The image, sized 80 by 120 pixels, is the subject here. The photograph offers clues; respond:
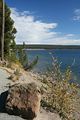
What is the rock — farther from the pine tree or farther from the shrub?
the pine tree

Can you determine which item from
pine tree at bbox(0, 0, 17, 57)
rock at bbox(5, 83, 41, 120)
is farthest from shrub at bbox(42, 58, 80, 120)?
pine tree at bbox(0, 0, 17, 57)

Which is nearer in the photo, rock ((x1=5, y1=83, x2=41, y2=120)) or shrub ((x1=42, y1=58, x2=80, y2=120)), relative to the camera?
rock ((x1=5, y1=83, x2=41, y2=120))

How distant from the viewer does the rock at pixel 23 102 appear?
46.9 ft

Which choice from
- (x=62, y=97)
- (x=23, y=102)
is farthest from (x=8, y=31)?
(x=23, y=102)

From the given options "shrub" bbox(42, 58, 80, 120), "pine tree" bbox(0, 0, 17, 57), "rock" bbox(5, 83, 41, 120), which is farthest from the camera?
"pine tree" bbox(0, 0, 17, 57)

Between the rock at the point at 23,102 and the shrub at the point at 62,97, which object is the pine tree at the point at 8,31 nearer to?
the shrub at the point at 62,97

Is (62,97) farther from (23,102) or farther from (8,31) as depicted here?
(8,31)

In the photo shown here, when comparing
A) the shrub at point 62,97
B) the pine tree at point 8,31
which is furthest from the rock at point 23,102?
the pine tree at point 8,31

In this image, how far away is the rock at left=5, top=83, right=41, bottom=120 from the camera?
14.3m

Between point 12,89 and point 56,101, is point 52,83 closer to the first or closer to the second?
point 56,101

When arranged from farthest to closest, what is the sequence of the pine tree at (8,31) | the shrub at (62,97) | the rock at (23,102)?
1. the pine tree at (8,31)
2. the shrub at (62,97)
3. the rock at (23,102)

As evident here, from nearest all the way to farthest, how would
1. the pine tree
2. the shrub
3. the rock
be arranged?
the rock
the shrub
the pine tree

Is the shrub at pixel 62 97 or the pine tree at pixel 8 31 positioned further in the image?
the pine tree at pixel 8 31

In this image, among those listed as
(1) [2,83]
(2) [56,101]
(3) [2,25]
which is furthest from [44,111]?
(3) [2,25]
